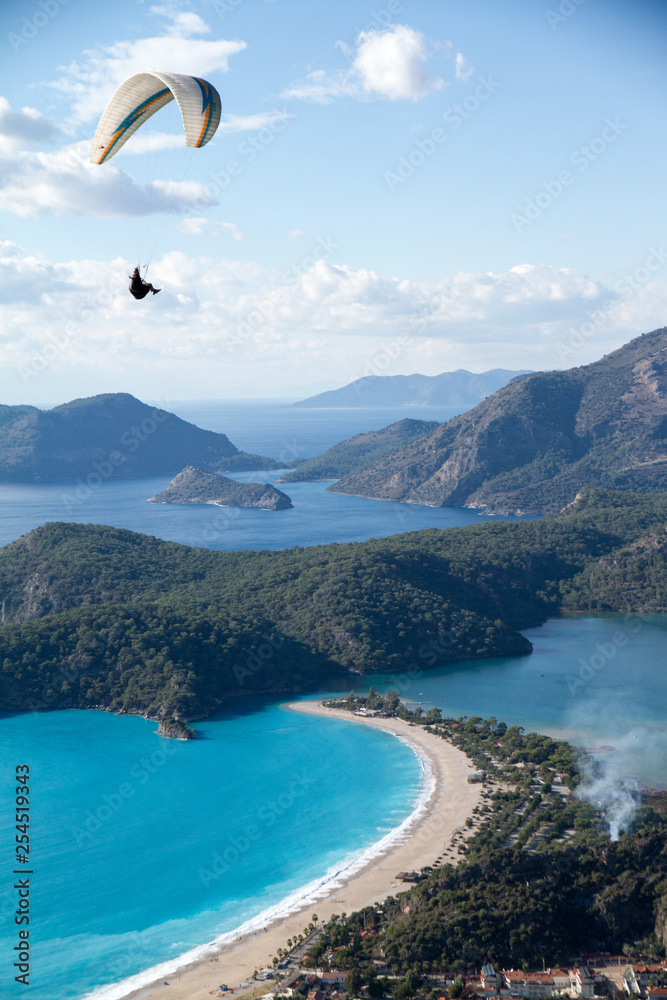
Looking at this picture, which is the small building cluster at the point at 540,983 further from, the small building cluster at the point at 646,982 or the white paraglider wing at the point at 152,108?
the white paraglider wing at the point at 152,108

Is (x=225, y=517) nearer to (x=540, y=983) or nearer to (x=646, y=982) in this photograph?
(x=540, y=983)

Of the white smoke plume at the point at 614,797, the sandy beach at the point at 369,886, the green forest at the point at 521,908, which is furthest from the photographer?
the white smoke plume at the point at 614,797

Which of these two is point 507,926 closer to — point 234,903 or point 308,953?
point 308,953

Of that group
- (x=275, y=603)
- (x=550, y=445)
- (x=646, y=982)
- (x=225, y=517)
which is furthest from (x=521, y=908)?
(x=550, y=445)

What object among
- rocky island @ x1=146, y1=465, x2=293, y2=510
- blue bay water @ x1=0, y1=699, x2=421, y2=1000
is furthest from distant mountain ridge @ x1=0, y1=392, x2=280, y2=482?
blue bay water @ x1=0, y1=699, x2=421, y2=1000

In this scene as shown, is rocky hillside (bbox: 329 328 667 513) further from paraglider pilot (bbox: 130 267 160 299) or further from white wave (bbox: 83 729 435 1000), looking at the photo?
paraglider pilot (bbox: 130 267 160 299)

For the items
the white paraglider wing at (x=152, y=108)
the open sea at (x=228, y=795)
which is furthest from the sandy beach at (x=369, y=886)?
the white paraglider wing at (x=152, y=108)
